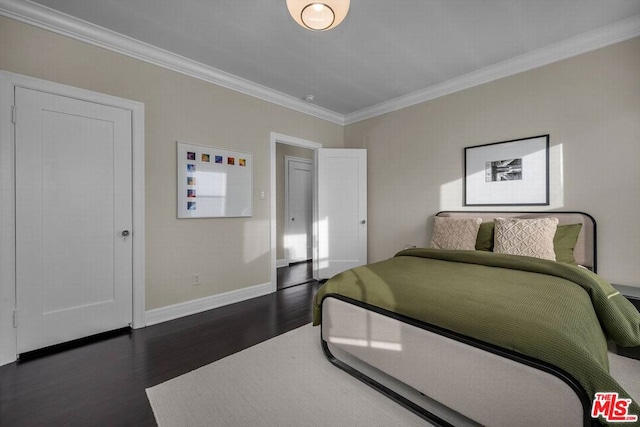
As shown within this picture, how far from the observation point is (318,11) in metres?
1.67

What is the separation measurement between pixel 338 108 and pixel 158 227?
3050 millimetres

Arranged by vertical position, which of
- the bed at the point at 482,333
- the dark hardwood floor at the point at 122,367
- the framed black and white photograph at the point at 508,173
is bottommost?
the dark hardwood floor at the point at 122,367

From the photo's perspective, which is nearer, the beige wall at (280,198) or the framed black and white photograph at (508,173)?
the framed black and white photograph at (508,173)

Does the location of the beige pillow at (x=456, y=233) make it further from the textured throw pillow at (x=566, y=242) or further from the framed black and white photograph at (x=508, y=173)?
the textured throw pillow at (x=566, y=242)

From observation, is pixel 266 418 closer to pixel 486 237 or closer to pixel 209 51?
pixel 486 237

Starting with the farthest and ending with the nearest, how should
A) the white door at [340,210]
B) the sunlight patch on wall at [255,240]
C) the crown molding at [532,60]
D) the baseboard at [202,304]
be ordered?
the white door at [340,210], the sunlight patch on wall at [255,240], the baseboard at [202,304], the crown molding at [532,60]

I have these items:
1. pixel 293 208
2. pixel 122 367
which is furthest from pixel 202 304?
pixel 293 208

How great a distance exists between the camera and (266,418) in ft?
5.12

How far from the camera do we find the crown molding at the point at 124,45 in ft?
7.14

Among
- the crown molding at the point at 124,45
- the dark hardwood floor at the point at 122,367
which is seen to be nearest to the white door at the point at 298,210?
the crown molding at the point at 124,45

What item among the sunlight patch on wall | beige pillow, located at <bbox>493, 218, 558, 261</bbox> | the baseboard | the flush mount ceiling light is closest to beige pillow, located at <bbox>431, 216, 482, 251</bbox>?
beige pillow, located at <bbox>493, 218, 558, 261</bbox>

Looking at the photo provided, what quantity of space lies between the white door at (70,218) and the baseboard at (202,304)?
0.23 meters

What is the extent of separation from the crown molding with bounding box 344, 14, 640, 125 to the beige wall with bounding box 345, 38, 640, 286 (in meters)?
0.06

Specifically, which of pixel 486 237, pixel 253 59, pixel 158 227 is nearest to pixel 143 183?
pixel 158 227
